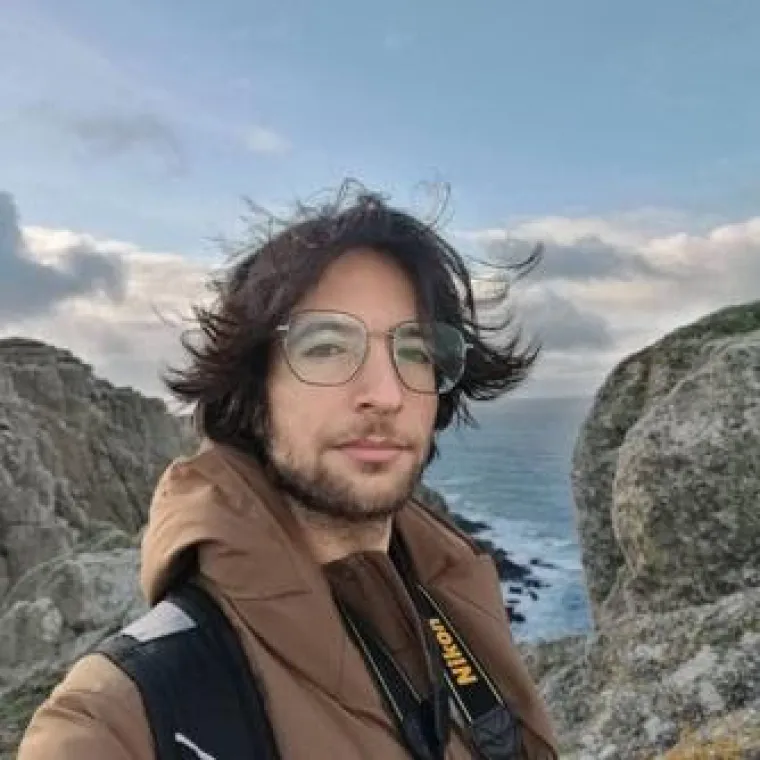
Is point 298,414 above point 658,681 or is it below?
above

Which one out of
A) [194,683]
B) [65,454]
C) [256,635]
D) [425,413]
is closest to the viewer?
[194,683]

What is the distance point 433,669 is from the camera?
353cm

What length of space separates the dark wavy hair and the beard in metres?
0.22

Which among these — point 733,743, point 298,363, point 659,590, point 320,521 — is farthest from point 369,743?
point 659,590

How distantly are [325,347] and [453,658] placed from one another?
1149 millimetres

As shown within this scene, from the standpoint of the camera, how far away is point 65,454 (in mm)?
71688

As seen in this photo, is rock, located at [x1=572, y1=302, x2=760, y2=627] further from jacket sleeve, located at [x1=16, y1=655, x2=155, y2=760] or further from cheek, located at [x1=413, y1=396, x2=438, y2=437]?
jacket sleeve, located at [x1=16, y1=655, x2=155, y2=760]

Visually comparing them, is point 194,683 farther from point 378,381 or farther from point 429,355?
point 429,355

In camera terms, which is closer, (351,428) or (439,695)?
(439,695)

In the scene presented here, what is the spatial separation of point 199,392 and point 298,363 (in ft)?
Result: 2.16

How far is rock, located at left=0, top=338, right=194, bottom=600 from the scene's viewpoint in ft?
163

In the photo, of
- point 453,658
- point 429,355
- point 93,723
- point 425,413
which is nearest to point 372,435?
point 425,413

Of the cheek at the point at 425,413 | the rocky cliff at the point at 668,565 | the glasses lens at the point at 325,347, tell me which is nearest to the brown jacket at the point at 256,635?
the glasses lens at the point at 325,347

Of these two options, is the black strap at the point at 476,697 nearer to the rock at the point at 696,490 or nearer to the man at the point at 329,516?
the man at the point at 329,516
